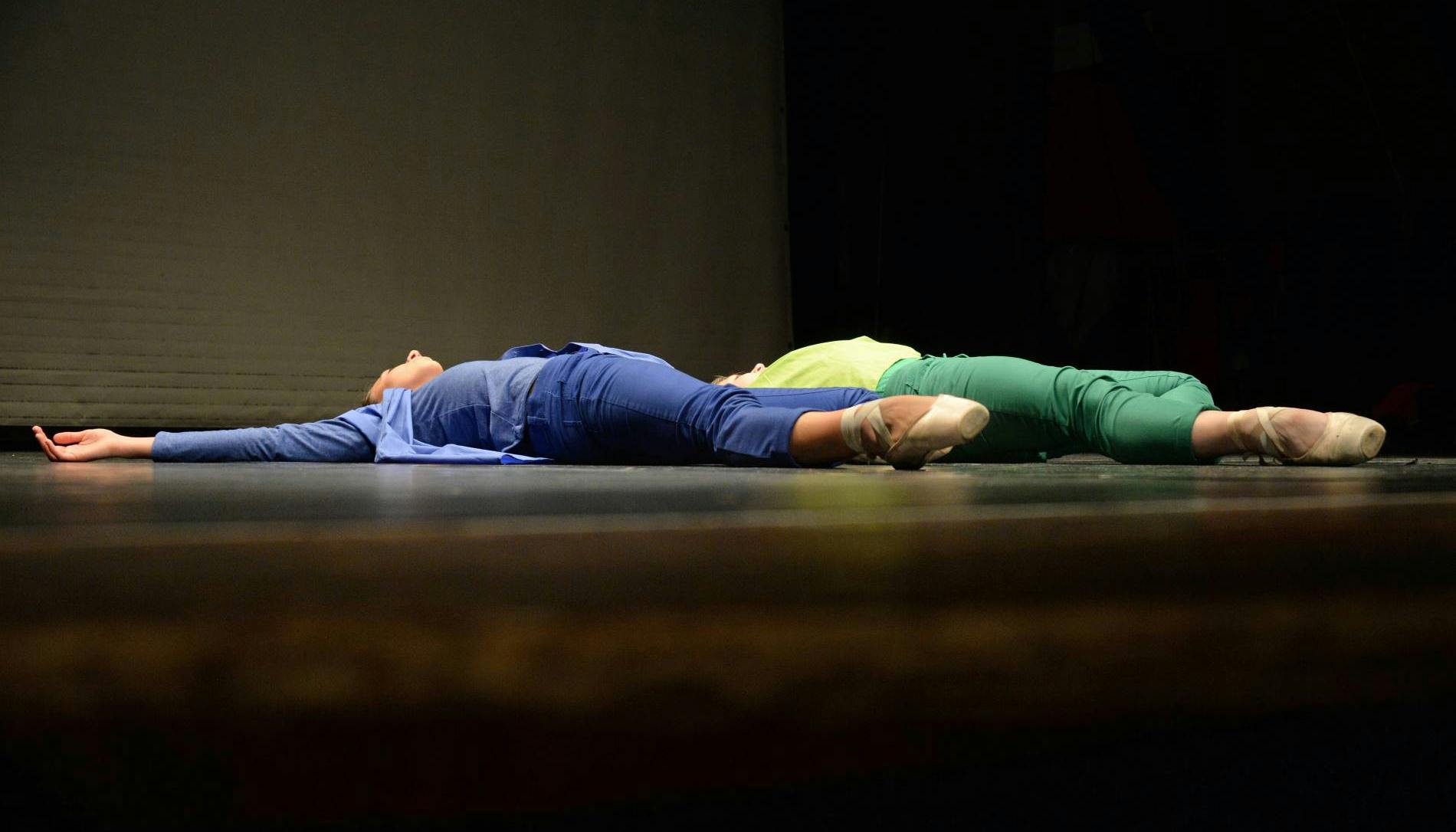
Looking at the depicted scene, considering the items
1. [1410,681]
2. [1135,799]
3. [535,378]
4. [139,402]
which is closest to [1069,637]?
[1410,681]

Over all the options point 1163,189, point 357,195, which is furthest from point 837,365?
point 357,195

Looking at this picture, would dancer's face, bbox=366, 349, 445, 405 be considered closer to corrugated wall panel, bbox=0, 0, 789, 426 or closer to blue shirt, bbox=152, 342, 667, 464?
blue shirt, bbox=152, 342, 667, 464

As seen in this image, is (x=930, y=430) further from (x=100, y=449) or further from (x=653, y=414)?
(x=100, y=449)

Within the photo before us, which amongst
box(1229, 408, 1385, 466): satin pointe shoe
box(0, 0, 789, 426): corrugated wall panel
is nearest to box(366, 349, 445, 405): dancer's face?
box(1229, 408, 1385, 466): satin pointe shoe

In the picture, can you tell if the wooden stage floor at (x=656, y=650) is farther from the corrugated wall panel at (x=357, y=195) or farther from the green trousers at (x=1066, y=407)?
the corrugated wall panel at (x=357, y=195)

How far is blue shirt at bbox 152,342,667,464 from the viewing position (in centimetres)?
183

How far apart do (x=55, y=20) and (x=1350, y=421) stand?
4.44m

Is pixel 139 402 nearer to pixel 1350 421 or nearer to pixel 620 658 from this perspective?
pixel 1350 421

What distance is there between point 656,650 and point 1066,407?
1589 mm

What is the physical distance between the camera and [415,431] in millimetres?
1952

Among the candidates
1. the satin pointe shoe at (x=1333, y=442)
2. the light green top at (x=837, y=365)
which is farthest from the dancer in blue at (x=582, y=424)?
the satin pointe shoe at (x=1333, y=442)

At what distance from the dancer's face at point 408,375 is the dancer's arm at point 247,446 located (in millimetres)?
136

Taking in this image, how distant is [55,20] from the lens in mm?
3908

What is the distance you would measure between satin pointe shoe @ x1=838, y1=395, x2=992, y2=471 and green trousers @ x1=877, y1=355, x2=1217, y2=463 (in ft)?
1.18
